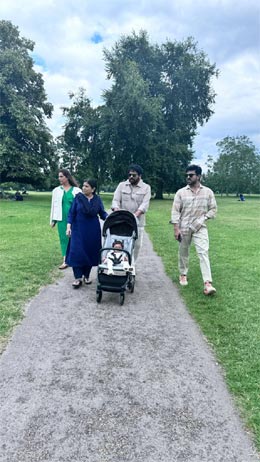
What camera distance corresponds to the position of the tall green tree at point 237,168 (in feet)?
251

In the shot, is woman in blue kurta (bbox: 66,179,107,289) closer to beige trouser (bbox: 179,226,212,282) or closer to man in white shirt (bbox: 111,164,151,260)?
man in white shirt (bbox: 111,164,151,260)

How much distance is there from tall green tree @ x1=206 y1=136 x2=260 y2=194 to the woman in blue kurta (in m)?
74.9

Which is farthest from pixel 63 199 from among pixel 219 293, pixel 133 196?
pixel 219 293

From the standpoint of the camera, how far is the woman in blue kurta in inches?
241

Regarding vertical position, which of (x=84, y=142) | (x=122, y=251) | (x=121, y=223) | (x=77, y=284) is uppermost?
(x=84, y=142)

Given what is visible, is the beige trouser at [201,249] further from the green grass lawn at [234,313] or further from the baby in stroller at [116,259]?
the baby in stroller at [116,259]

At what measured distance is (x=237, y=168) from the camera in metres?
76.6

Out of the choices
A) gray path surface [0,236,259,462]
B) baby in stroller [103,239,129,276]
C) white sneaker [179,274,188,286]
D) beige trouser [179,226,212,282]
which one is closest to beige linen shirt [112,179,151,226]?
beige trouser [179,226,212,282]

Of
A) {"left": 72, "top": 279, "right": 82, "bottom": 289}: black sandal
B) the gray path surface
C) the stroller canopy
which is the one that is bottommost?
{"left": 72, "top": 279, "right": 82, "bottom": 289}: black sandal

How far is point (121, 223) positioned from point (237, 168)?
248 feet

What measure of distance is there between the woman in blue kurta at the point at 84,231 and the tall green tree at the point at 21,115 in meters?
29.0

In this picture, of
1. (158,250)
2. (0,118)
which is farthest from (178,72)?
(158,250)

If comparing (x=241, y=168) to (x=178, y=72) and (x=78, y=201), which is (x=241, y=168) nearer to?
(x=178, y=72)

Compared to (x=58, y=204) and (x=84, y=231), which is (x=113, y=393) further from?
(x=58, y=204)
